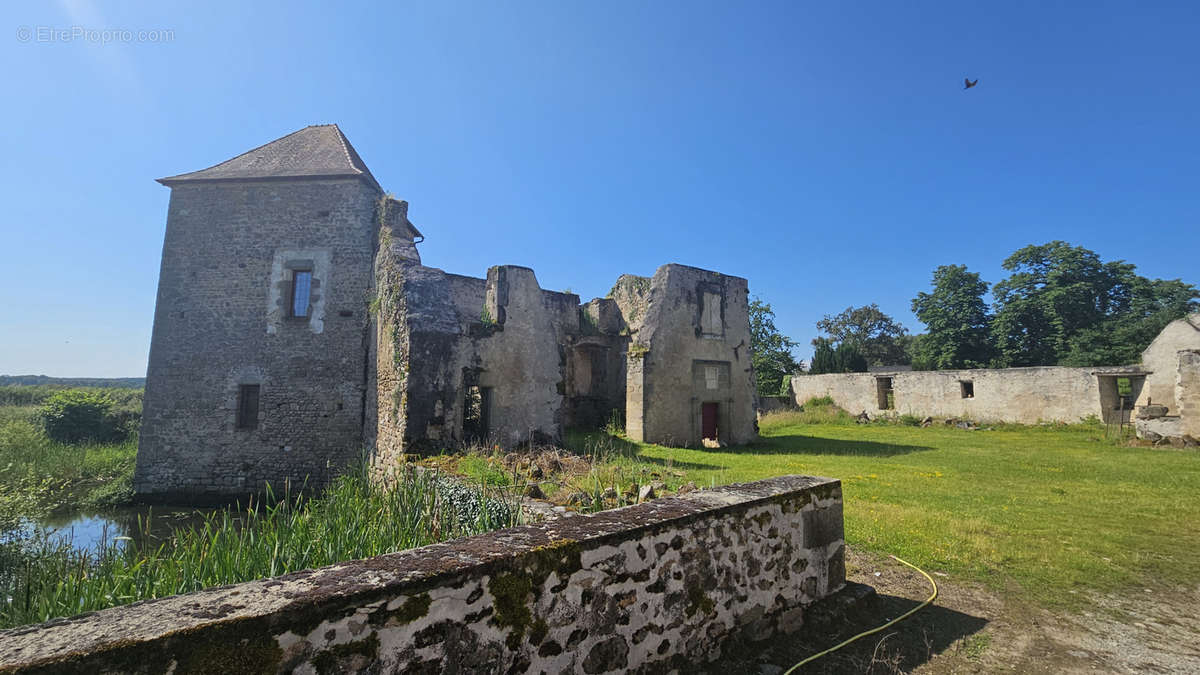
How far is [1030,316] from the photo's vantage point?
32000 millimetres

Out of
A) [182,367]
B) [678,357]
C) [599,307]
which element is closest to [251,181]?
[182,367]

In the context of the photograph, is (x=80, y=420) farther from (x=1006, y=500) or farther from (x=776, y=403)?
(x=776, y=403)

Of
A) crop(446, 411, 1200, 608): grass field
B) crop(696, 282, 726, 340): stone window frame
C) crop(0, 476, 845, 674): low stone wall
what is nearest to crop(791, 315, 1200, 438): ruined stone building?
crop(446, 411, 1200, 608): grass field

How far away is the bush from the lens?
1923cm

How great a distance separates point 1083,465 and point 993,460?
61.6 inches

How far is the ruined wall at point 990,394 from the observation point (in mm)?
18156

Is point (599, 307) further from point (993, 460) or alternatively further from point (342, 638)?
point (342, 638)

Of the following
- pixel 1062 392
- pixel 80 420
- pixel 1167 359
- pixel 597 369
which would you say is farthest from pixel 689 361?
pixel 80 420

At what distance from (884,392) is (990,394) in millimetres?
4430

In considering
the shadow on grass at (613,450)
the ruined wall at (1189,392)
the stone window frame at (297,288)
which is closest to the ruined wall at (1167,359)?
the ruined wall at (1189,392)

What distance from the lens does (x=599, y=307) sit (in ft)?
65.3

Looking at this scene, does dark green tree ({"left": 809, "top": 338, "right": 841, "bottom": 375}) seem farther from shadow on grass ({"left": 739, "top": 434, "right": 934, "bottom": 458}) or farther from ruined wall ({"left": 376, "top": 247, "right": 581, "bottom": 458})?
ruined wall ({"left": 376, "top": 247, "right": 581, "bottom": 458})

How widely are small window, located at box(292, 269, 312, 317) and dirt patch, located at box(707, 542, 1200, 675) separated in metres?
14.0

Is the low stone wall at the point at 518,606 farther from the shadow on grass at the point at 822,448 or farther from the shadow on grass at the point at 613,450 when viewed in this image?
the shadow on grass at the point at 822,448
